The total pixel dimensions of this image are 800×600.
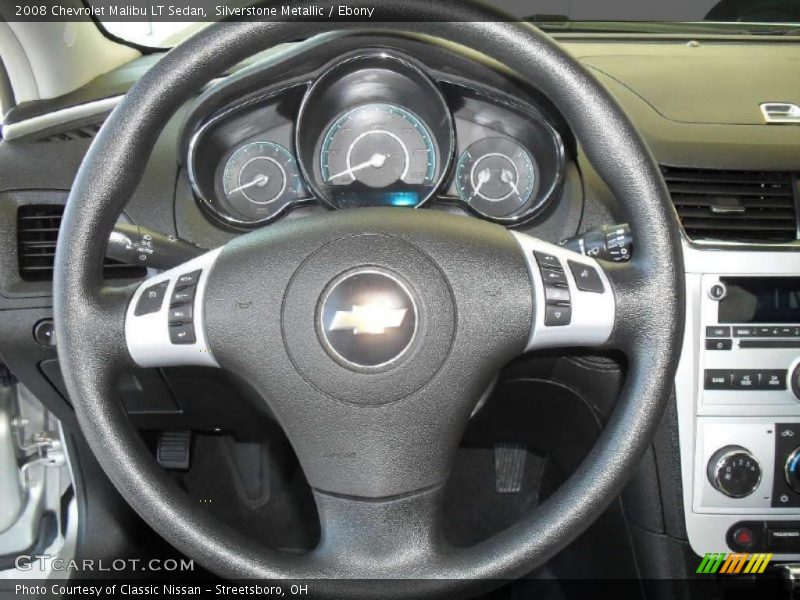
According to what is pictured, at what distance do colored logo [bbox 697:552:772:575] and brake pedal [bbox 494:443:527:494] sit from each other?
2.19 ft

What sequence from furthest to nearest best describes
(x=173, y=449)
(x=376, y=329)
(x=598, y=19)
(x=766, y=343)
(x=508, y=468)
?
(x=508, y=468), (x=173, y=449), (x=598, y=19), (x=766, y=343), (x=376, y=329)

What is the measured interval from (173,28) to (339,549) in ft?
3.90

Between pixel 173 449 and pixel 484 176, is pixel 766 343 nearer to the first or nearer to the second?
pixel 484 176

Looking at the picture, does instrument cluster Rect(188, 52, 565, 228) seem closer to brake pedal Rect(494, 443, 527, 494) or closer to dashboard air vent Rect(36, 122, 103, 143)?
dashboard air vent Rect(36, 122, 103, 143)

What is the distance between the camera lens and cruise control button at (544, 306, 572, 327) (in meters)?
1.07

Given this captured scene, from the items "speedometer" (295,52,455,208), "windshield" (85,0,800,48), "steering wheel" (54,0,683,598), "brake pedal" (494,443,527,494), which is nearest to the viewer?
"steering wheel" (54,0,683,598)

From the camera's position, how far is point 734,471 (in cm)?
147

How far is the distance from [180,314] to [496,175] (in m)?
0.70

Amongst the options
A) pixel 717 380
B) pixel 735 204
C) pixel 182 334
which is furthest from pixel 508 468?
pixel 182 334

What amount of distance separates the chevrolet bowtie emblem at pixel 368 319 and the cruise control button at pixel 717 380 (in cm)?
66

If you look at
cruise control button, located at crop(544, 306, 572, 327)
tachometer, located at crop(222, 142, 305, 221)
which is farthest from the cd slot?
tachometer, located at crop(222, 142, 305, 221)

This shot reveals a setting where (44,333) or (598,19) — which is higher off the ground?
(598,19)

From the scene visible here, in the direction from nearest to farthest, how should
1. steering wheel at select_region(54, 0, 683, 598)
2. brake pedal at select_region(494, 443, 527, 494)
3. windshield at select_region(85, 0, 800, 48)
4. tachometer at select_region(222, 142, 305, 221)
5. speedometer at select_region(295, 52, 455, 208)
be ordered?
steering wheel at select_region(54, 0, 683, 598), speedometer at select_region(295, 52, 455, 208), tachometer at select_region(222, 142, 305, 221), windshield at select_region(85, 0, 800, 48), brake pedal at select_region(494, 443, 527, 494)

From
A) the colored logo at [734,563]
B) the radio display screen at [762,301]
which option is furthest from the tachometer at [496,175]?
the colored logo at [734,563]
